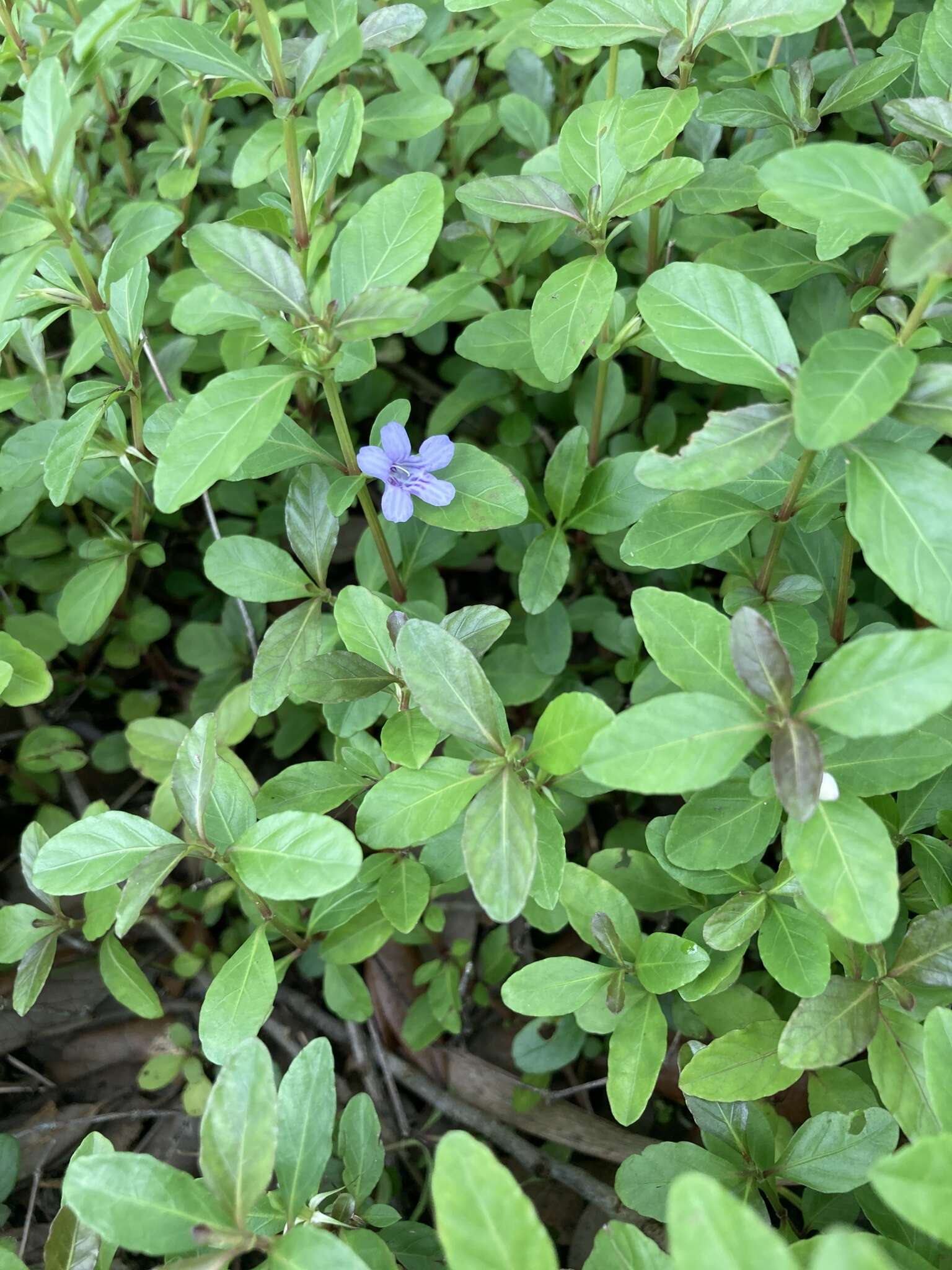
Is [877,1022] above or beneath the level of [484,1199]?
beneath

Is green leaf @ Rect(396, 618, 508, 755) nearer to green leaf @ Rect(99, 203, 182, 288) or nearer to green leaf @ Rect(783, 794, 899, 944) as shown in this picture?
green leaf @ Rect(783, 794, 899, 944)

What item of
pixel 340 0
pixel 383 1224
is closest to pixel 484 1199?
pixel 383 1224

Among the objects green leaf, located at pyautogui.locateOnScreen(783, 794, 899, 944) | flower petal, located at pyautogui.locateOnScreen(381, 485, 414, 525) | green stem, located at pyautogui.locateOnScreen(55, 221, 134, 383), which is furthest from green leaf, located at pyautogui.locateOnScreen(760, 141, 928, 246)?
green stem, located at pyautogui.locateOnScreen(55, 221, 134, 383)

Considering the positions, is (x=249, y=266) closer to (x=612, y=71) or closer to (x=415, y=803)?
(x=415, y=803)

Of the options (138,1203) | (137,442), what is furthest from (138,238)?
(138,1203)

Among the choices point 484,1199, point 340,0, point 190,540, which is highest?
point 340,0

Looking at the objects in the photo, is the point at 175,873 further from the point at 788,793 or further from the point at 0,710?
the point at 788,793

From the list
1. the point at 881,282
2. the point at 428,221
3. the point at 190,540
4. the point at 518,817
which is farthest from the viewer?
the point at 190,540

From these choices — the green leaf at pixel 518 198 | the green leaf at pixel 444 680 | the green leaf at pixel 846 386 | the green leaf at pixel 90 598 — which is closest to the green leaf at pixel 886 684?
the green leaf at pixel 846 386
